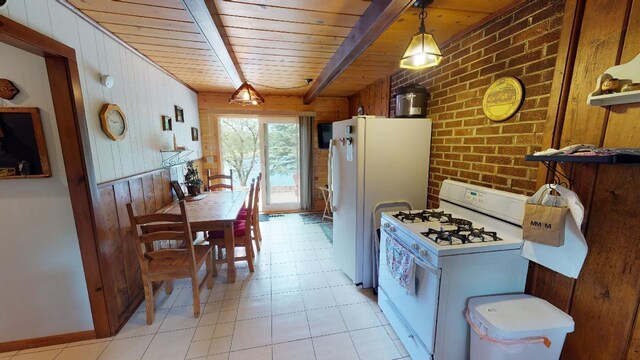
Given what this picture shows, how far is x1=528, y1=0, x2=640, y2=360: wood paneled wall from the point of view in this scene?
1030mm

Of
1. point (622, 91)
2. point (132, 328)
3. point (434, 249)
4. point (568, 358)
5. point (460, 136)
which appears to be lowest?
point (132, 328)

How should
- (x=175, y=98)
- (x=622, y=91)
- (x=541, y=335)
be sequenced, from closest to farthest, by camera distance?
(x=622, y=91) < (x=541, y=335) < (x=175, y=98)

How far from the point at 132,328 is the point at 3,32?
1990mm

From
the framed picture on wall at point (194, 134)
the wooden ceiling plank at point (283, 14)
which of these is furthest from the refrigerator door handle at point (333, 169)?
the framed picture on wall at point (194, 134)

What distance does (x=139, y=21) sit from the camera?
1.67 m

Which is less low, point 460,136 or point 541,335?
point 460,136

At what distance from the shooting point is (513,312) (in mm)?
1239

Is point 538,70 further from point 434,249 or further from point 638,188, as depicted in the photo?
point 434,249

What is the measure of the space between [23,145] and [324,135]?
367 centimetres

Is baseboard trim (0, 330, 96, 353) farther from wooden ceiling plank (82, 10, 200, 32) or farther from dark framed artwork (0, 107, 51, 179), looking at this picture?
wooden ceiling plank (82, 10, 200, 32)

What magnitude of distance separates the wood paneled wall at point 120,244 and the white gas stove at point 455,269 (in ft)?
6.83

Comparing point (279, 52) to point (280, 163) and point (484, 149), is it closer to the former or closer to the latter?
point (484, 149)

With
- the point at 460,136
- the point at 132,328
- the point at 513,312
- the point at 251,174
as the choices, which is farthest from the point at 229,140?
the point at 513,312

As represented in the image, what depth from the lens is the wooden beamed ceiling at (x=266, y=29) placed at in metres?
1.48
